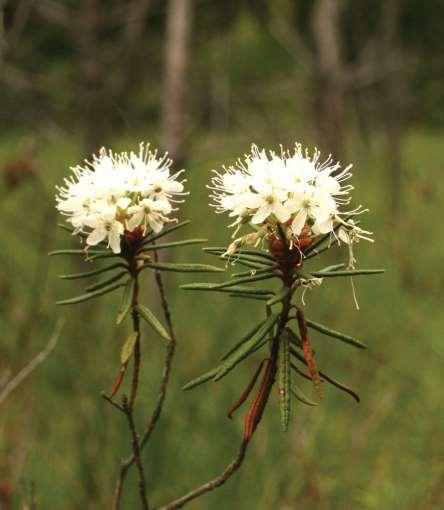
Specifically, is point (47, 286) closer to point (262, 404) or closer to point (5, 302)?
point (5, 302)

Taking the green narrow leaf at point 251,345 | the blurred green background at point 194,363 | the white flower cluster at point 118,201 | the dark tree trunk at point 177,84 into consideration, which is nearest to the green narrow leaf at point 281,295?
the green narrow leaf at point 251,345

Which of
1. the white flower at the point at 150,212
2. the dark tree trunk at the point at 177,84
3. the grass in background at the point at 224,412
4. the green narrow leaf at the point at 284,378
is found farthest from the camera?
the dark tree trunk at the point at 177,84

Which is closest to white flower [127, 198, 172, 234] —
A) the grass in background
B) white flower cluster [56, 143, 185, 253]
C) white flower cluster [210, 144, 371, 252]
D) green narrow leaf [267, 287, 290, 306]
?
white flower cluster [56, 143, 185, 253]

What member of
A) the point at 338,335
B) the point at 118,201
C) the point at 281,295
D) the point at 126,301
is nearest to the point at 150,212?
the point at 118,201

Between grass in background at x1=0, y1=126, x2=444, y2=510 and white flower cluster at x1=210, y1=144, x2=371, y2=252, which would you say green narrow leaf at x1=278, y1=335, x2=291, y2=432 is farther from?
grass in background at x1=0, y1=126, x2=444, y2=510

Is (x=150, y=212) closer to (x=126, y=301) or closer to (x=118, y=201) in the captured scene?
(x=118, y=201)

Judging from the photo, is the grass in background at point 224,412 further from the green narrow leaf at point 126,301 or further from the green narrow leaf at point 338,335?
the green narrow leaf at point 338,335
